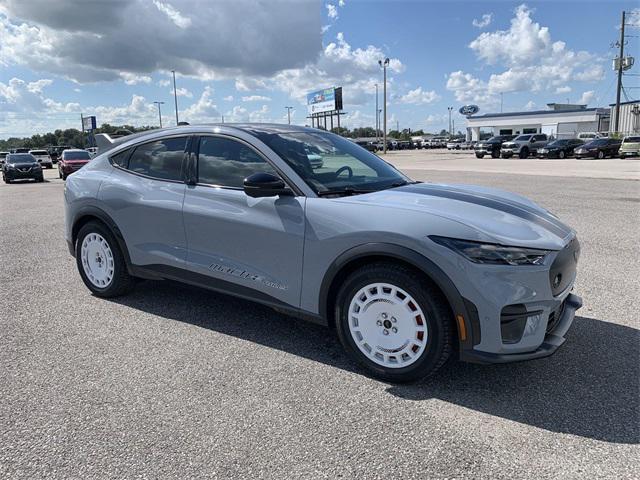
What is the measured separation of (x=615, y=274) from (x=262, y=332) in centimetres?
408

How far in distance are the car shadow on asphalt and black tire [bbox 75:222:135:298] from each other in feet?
1.68

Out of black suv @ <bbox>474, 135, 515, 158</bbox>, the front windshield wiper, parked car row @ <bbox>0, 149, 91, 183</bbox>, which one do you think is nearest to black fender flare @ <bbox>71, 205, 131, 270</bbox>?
the front windshield wiper

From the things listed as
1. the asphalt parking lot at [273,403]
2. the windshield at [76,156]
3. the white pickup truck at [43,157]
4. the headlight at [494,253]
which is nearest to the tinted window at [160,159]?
the asphalt parking lot at [273,403]

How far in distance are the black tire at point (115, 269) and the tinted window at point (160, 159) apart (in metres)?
0.68

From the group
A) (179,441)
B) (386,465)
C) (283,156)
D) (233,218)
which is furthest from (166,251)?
(386,465)

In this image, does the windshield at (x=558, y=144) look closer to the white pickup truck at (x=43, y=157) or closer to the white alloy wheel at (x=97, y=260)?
the white alloy wheel at (x=97, y=260)

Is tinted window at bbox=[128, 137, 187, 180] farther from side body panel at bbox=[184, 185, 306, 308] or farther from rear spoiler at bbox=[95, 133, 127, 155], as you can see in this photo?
rear spoiler at bbox=[95, 133, 127, 155]

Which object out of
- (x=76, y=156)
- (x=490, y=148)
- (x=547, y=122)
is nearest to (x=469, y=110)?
(x=547, y=122)

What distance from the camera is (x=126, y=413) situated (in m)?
2.91

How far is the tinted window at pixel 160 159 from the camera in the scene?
430 centimetres

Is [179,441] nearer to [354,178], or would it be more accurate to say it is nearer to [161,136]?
[354,178]

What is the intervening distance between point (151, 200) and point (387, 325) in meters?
2.39

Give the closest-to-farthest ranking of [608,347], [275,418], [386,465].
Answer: [386,465] → [275,418] → [608,347]

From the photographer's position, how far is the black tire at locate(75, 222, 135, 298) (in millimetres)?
4723
